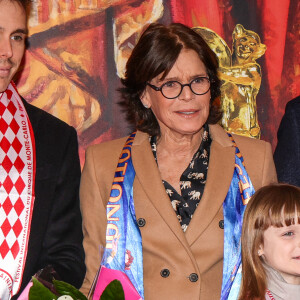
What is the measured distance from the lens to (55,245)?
2.55m

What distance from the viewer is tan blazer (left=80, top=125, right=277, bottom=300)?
2494mm

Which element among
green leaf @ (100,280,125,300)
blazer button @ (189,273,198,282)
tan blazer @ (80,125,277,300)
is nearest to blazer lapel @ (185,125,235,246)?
tan blazer @ (80,125,277,300)

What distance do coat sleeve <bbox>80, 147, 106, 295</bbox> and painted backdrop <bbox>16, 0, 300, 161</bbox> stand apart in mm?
504

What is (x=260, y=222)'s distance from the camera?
2.42m

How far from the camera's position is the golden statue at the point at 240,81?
10.6 ft

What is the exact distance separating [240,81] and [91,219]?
107cm

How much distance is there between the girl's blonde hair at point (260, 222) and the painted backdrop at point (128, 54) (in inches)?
32.5

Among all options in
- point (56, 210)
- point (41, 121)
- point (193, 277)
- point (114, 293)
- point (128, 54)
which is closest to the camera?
point (114, 293)

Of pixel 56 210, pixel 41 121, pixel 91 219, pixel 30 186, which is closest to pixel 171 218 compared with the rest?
pixel 91 219

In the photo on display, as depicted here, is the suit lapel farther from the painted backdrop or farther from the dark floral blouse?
the painted backdrop

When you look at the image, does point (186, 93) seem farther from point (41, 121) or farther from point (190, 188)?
point (41, 121)

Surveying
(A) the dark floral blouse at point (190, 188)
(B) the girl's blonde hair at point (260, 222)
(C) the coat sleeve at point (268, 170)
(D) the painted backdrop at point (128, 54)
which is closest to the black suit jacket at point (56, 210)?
(A) the dark floral blouse at point (190, 188)

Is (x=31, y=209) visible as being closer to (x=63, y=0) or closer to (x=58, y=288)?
(x=58, y=288)

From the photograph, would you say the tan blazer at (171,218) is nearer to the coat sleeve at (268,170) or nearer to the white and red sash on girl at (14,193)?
the coat sleeve at (268,170)
